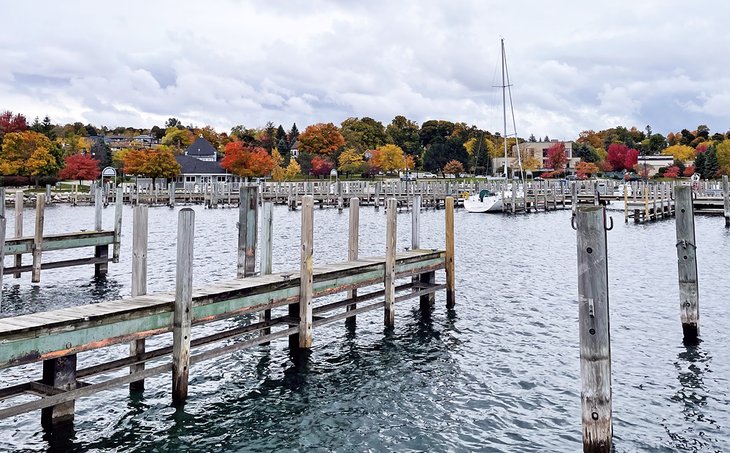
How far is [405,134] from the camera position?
591 feet

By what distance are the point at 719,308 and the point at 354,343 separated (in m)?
12.0

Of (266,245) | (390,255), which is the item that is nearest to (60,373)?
(266,245)

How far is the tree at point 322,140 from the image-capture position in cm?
15500

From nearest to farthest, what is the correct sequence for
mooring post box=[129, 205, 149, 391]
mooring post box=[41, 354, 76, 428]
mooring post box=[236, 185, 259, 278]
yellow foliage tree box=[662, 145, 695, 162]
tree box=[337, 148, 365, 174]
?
mooring post box=[41, 354, 76, 428], mooring post box=[129, 205, 149, 391], mooring post box=[236, 185, 259, 278], tree box=[337, 148, 365, 174], yellow foliage tree box=[662, 145, 695, 162]

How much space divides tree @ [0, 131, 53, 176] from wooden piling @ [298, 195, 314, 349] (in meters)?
97.0

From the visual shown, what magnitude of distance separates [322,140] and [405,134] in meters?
33.8

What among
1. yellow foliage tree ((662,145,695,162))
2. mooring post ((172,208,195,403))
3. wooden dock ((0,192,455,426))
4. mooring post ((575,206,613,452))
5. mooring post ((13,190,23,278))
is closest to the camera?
mooring post ((575,206,613,452))

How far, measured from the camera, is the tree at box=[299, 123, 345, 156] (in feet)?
509

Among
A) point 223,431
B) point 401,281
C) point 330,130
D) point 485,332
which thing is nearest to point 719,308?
point 485,332

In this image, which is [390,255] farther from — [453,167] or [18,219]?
[453,167]

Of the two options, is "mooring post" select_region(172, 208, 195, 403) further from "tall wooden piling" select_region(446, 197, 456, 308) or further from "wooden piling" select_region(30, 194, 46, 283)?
"wooden piling" select_region(30, 194, 46, 283)

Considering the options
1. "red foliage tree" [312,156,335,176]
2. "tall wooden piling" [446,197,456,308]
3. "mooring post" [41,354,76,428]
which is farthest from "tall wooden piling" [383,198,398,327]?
"red foliage tree" [312,156,335,176]

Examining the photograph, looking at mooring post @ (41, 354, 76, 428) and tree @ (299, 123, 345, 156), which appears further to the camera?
tree @ (299, 123, 345, 156)

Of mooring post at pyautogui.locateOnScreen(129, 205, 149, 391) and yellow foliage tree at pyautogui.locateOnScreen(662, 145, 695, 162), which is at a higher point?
yellow foliage tree at pyautogui.locateOnScreen(662, 145, 695, 162)
